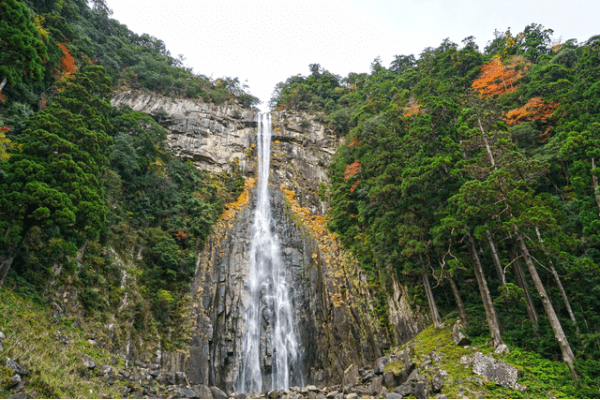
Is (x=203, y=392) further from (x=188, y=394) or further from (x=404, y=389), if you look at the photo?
(x=404, y=389)

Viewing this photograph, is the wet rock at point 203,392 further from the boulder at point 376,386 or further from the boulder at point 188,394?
the boulder at point 376,386

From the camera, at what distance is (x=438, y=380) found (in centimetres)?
1113

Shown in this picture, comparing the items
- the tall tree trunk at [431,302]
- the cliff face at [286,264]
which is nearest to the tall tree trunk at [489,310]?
the tall tree trunk at [431,302]

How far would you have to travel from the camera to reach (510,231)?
12.3m

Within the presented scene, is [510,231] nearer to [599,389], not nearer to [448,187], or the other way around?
[448,187]

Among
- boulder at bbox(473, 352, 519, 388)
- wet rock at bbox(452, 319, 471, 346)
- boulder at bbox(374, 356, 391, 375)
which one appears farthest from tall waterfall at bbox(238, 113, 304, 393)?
boulder at bbox(473, 352, 519, 388)

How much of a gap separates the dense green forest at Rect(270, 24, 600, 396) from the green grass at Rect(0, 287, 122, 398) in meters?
13.3

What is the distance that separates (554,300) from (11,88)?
27.5 meters

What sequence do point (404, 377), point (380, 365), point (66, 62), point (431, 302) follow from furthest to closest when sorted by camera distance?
point (66, 62)
point (431, 302)
point (380, 365)
point (404, 377)

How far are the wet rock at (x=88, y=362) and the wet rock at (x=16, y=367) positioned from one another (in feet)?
9.65

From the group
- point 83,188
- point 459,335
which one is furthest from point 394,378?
point 83,188

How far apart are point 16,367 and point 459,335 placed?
1462cm

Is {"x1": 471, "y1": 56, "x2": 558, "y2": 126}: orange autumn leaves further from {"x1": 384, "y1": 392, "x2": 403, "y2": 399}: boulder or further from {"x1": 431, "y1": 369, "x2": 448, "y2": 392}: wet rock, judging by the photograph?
{"x1": 384, "y1": 392, "x2": 403, "y2": 399}: boulder

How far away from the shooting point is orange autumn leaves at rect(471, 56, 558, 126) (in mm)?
21234
